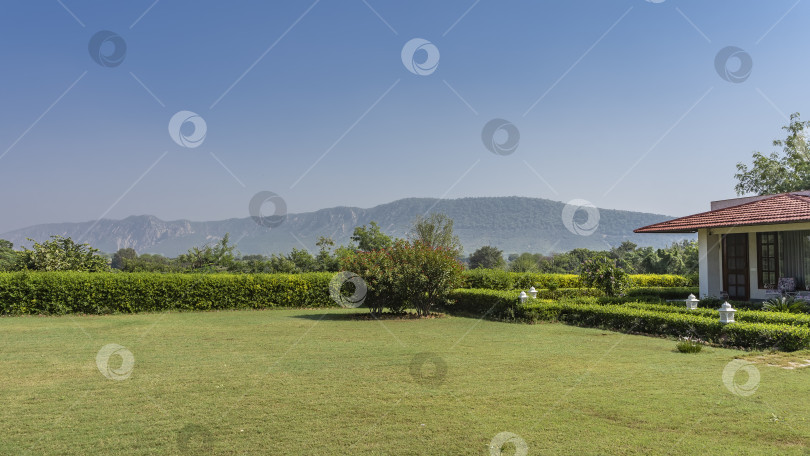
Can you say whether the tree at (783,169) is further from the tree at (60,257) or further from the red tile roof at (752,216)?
the tree at (60,257)

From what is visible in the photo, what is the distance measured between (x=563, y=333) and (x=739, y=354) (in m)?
3.89

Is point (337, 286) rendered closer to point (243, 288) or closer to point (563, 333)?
point (243, 288)

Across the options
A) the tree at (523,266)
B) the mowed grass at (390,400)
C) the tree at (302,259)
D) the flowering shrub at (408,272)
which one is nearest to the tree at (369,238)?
the tree at (302,259)

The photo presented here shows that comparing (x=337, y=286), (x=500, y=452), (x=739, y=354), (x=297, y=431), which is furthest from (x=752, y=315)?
(x=337, y=286)

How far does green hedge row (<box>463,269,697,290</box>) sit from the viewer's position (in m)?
21.2

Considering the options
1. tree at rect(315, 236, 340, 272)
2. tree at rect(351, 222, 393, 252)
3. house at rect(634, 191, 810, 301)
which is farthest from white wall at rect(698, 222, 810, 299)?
tree at rect(351, 222, 393, 252)

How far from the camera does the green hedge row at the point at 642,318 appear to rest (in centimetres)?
988

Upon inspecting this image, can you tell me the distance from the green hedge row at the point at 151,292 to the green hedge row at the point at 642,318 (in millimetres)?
6296

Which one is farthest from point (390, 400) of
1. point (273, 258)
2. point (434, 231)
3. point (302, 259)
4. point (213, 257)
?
point (434, 231)

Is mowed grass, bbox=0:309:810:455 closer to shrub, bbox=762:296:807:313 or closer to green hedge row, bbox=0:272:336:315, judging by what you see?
shrub, bbox=762:296:807:313

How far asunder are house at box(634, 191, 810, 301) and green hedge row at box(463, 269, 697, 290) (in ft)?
10.7

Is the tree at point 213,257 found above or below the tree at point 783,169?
below

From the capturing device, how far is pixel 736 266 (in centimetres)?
1727

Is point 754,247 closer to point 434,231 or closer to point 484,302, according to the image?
point 484,302
